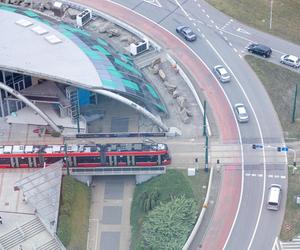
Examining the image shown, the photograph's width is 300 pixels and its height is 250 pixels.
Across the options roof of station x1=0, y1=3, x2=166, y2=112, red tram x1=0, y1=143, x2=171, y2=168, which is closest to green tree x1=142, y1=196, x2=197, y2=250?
red tram x1=0, y1=143, x2=171, y2=168

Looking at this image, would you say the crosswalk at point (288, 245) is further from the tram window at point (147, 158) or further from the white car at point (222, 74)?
the white car at point (222, 74)

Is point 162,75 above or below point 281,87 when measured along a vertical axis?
above

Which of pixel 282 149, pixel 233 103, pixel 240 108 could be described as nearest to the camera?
pixel 282 149

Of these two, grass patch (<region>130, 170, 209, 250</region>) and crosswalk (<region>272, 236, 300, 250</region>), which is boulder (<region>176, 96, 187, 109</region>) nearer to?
grass patch (<region>130, 170, 209, 250</region>)

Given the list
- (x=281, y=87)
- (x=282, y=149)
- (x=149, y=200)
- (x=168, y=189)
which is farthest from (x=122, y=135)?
(x=281, y=87)

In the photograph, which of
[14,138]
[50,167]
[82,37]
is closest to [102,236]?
[50,167]

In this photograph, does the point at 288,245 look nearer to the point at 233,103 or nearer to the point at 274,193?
the point at 274,193

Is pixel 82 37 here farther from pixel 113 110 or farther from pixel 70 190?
pixel 70 190
